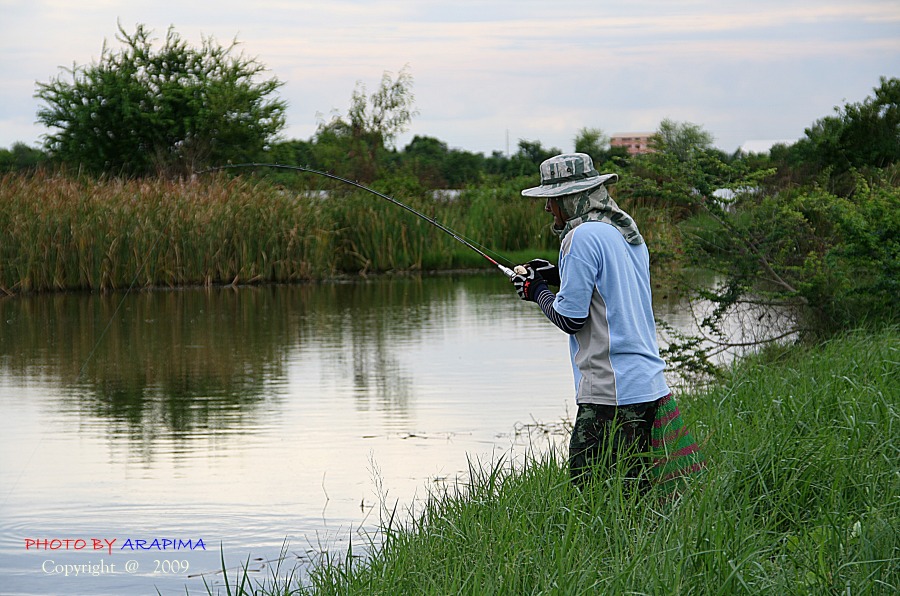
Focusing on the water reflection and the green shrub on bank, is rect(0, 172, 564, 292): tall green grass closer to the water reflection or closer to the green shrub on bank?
the water reflection

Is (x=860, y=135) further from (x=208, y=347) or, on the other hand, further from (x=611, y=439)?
(x=611, y=439)

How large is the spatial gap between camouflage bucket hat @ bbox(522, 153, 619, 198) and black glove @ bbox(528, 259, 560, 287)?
473mm

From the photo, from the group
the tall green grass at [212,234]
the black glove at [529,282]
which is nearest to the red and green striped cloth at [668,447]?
the black glove at [529,282]

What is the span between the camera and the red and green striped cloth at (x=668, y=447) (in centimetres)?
485

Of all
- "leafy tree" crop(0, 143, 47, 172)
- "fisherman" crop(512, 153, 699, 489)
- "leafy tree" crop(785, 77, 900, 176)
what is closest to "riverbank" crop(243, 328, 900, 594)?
"fisherman" crop(512, 153, 699, 489)

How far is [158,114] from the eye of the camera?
36625mm

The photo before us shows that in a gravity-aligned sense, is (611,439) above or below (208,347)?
above

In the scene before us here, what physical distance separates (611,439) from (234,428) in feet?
14.7

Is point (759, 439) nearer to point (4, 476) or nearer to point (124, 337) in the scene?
point (4, 476)

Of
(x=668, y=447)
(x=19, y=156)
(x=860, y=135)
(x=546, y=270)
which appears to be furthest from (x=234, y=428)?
(x=19, y=156)

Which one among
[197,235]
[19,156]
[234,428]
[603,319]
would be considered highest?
[19,156]

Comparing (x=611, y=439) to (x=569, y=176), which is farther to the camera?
(x=569, y=176)

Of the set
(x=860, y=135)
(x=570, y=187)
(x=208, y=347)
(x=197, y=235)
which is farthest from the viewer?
(x=860, y=135)

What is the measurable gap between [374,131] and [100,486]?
30685 millimetres
